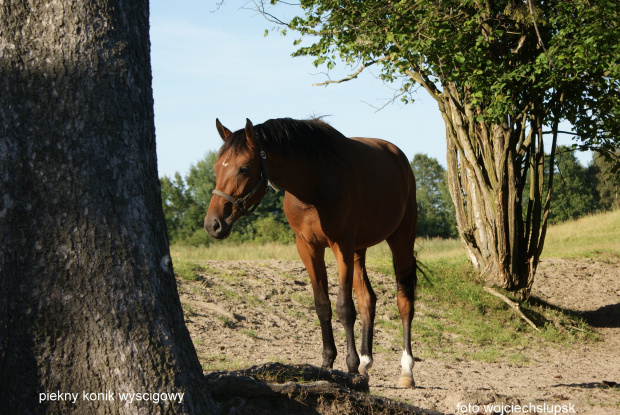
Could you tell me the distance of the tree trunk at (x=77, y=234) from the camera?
316 cm

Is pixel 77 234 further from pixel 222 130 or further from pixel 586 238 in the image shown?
pixel 586 238

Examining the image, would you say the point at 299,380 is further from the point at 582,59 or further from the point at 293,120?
the point at 582,59

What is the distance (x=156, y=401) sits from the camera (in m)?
3.16

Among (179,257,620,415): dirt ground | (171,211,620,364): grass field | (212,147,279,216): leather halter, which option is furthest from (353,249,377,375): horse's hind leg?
(171,211,620,364): grass field

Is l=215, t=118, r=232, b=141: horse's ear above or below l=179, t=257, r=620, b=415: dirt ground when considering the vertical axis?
above

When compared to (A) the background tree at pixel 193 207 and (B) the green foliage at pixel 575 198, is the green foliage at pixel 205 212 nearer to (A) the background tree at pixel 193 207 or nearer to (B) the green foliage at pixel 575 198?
(A) the background tree at pixel 193 207

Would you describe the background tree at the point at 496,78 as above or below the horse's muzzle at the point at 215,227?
above

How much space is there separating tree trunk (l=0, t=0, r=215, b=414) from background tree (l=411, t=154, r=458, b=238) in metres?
55.2

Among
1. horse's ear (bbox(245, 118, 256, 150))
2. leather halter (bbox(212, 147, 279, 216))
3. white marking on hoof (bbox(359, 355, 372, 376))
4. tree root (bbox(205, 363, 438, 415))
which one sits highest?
horse's ear (bbox(245, 118, 256, 150))

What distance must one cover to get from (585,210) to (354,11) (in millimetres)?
56233

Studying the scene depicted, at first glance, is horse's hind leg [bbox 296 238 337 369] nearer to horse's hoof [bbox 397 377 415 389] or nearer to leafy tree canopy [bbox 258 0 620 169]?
horse's hoof [bbox 397 377 415 389]

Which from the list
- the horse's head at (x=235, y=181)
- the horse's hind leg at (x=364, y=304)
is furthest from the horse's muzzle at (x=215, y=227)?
the horse's hind leg at (x=364, y=304)

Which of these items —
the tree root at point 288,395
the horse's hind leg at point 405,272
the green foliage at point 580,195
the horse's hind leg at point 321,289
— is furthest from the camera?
the green foliage at point 580,195

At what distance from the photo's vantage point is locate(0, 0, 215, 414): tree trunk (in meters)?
3.16
